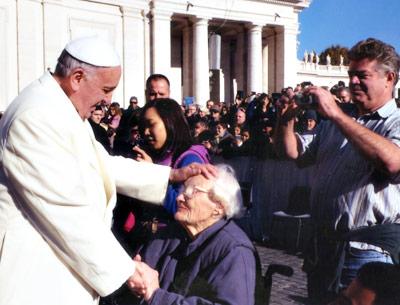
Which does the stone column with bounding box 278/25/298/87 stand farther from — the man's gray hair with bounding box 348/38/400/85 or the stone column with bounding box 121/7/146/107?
the man's gray hair with bounding box 348/38/400/85

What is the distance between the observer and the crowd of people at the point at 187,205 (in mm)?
2516

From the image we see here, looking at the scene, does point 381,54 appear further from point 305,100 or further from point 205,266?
point 205,266

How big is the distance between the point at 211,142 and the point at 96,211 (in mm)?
6388

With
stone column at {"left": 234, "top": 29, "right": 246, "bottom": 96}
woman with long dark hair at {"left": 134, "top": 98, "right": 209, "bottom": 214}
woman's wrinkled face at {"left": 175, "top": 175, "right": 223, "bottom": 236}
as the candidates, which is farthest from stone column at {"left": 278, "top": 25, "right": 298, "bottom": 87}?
woman's wrinkled face at {"left": 175, "top": 175, "right": 223, "bottom": 236}

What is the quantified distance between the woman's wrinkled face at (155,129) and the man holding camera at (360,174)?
3.85 ft

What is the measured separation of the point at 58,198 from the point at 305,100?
49.8 inches

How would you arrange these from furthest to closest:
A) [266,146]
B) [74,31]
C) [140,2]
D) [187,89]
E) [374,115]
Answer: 1. [187,89]
2. [140,2]
3. [74,31]
4. [266,146]
5. [374,115]

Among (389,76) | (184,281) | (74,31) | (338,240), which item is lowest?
(184,281)

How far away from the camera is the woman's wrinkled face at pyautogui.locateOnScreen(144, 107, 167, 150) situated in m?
3.82

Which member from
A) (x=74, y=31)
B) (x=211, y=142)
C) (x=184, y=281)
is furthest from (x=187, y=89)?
(x=184, y=281)

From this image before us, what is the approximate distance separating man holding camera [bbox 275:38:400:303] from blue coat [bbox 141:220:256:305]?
440 mm

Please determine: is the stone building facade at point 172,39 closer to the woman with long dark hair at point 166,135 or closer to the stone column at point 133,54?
the stone column at point 133,54

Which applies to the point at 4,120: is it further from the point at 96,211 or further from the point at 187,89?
the point at 187,89

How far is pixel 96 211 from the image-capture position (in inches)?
107
